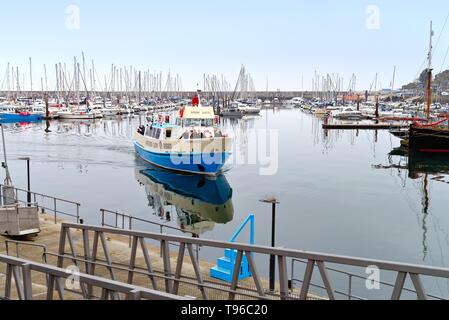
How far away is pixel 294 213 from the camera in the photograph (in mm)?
31594

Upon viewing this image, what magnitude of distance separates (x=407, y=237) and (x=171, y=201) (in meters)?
17.1

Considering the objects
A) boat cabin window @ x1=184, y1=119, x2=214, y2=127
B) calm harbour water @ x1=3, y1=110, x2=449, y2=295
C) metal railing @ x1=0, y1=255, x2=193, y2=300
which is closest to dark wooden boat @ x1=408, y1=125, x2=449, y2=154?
calm harbour water @ x1=3, y1=110, x2=449, y2=295

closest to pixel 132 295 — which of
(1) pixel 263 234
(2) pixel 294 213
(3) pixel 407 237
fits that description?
(1) pixel 263 234

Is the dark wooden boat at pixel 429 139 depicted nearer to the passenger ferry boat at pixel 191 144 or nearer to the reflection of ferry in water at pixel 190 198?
the passenger ferry boat at pixel 191 144

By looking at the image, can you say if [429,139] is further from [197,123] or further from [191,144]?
[191,144]

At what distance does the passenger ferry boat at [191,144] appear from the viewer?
44.8 m

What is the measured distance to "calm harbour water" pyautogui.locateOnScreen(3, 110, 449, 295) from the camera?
1014 inches

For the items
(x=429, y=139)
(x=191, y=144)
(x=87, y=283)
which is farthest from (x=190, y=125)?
(x=87, y=283)

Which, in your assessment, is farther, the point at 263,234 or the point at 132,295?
the point at 263,234

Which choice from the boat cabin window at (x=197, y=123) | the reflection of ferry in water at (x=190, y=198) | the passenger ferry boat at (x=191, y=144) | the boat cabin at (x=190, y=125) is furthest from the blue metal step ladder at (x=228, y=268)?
the boat cabin window at (x=197, y=123)

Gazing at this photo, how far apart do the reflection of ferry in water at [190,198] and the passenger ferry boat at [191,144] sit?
1133 mm

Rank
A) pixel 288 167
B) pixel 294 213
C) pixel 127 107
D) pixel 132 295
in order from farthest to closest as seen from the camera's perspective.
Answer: pixel 127 107
pixel 288 167
pixel 294 213
pixel 132 295
